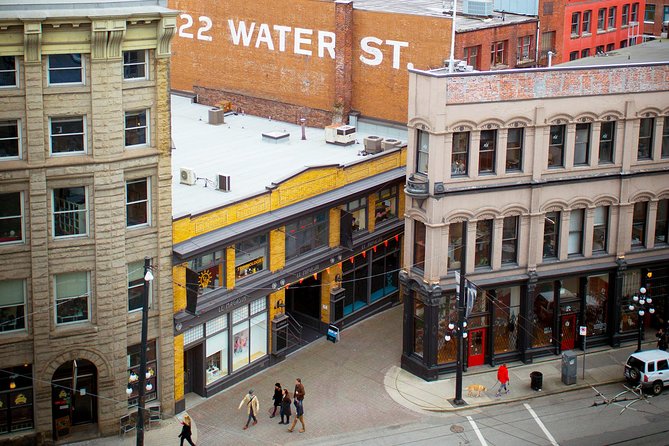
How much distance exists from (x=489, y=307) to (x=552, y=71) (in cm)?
1054

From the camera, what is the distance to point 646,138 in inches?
1984

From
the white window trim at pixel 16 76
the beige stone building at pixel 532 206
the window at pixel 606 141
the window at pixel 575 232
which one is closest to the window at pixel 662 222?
the beige stone building at pixel 532 206

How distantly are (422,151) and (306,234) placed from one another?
6.95m

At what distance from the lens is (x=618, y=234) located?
50688 millimetres

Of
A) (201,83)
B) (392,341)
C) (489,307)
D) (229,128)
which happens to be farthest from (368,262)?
(201,83)

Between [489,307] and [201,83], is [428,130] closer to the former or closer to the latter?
[489,307]

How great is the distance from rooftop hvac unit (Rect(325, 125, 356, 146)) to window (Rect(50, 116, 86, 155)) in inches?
798

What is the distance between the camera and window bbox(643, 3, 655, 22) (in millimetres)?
84875

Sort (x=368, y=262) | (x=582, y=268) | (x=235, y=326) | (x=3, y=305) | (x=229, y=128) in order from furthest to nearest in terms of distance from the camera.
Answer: (x=229, y=128) < (x=368, y=262) < (x=582, y=268) < (x=235, y=326) < (x=3, y=305)

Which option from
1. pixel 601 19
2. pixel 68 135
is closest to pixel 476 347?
pixel 68 135

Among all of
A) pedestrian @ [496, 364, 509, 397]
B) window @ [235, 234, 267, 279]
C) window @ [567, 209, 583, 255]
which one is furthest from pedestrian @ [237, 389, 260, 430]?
window @ [567, 209, 583, 255]

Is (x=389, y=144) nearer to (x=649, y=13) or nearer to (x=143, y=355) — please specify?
(x=143, y=355)

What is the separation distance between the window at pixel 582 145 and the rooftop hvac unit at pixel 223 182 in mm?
15236

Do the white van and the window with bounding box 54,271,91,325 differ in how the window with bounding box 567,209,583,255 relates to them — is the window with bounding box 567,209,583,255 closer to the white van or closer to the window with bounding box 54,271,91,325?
the white van
